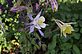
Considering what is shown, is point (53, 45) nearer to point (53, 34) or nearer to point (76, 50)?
point (53, 34)

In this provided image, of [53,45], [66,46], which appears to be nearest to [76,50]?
[66,46]

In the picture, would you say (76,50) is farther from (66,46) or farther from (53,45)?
(53,45)

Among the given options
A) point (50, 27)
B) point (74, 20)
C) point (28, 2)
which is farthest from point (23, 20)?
point (74, 20)

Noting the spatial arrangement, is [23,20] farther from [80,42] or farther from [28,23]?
[80,42]

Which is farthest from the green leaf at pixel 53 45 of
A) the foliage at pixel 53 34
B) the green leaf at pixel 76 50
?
the green leaf at pixel 76 50

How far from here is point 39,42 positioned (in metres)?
2.27

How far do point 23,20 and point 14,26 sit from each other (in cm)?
43

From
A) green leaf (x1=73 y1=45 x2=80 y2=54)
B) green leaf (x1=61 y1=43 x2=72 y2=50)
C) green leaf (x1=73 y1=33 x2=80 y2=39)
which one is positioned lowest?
green leaf (x1=73 y1=45 x2=80 y2=54)

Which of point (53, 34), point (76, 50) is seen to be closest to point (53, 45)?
point (53, 34)

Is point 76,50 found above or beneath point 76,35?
beneath

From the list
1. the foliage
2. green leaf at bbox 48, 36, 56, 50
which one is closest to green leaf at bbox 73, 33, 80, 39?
the foliage

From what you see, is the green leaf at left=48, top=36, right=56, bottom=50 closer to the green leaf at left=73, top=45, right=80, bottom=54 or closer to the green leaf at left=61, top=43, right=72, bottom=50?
the green leaf at left=61, top=43, right=72, bottom=50

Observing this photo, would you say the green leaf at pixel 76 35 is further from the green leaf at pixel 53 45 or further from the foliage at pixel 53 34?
the green leaf at pixel 53 45

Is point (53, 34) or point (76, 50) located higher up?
point (53, 34)
